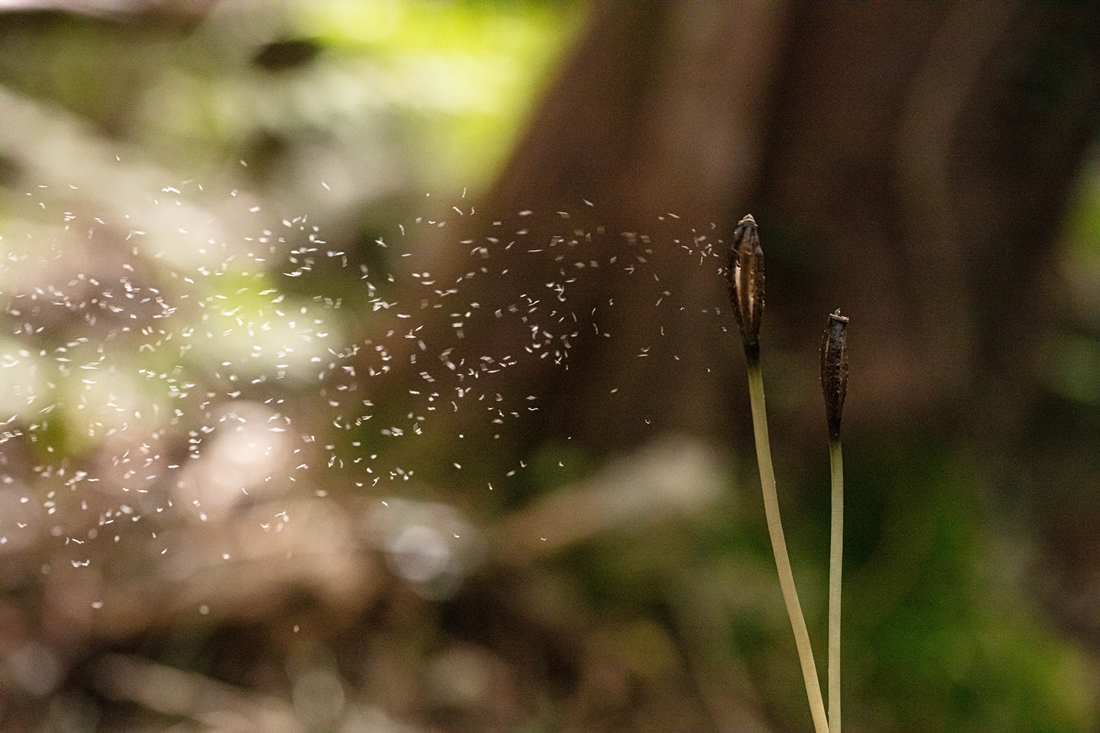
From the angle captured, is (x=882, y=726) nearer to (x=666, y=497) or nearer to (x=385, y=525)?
(x=666, y=497)

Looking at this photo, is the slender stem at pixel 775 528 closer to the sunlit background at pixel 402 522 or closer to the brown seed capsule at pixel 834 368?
the brown seed capsule at pixel 834 368

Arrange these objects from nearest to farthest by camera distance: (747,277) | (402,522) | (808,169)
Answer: (747,277)
(402,522)
(808,169)

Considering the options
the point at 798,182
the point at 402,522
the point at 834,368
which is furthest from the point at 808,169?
the point at 834,368

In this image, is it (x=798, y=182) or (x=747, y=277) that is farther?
(x=798, y=182)

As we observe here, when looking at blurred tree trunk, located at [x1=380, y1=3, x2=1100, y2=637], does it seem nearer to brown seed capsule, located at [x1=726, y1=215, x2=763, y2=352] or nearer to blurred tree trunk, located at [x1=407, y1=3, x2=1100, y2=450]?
blurred tree trunk, located at [x1=407, y1=3, x2=1100, y2=450]

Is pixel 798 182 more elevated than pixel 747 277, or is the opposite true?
pixel 747 277

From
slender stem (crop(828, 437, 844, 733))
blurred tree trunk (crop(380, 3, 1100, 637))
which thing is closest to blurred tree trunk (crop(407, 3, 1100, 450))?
blurred tree trunk (crop(380, 3, 1100, 637))

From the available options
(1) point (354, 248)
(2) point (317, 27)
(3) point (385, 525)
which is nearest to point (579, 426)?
(3) point (385, 525)

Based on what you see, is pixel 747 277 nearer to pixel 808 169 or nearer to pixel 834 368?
pixel 834 368
